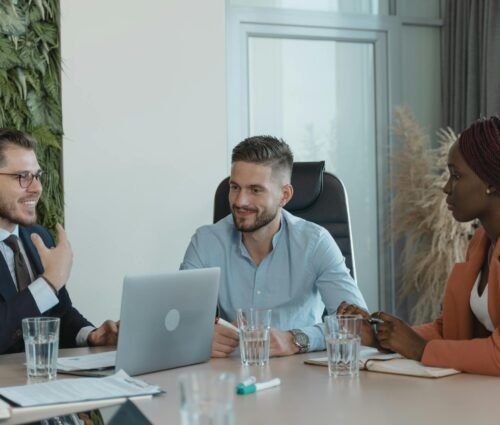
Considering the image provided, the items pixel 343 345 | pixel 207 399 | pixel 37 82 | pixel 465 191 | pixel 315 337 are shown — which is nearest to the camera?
pixel 207 399

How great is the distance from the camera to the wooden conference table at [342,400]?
4.93 ft

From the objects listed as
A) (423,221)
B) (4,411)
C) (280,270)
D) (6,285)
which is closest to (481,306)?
(280,270)

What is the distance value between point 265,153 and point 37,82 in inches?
58.2

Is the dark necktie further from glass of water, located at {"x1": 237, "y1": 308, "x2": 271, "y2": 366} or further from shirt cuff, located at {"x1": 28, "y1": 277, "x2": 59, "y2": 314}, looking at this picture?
glass of water, located at {"x1": 237, "y1": 308, "x2": 271, "y2": 366}

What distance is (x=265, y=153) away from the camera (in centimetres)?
276

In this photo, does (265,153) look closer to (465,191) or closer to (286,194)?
(286,194)

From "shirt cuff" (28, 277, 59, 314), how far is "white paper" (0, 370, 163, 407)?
508mm

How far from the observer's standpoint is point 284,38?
15.3 feet

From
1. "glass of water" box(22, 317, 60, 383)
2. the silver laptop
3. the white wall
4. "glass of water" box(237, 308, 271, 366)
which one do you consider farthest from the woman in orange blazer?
the white wall

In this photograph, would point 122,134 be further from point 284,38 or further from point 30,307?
point 30,307

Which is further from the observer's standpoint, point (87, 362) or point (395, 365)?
point (87, 362)

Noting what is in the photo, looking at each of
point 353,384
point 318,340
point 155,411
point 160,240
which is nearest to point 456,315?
point 318,340

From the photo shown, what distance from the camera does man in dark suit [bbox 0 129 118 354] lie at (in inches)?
88.6

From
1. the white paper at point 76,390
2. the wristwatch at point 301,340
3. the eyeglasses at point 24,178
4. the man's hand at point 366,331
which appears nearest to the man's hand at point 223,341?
the wristwatch at point 301,340
